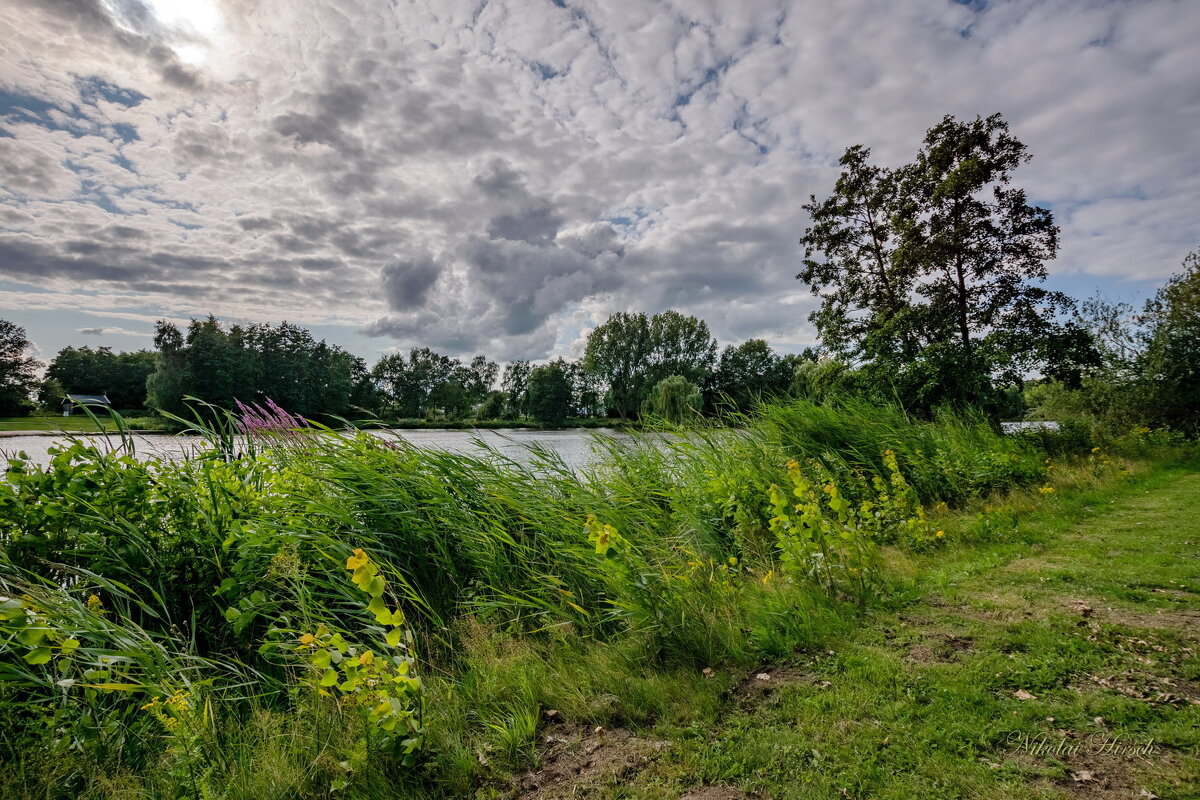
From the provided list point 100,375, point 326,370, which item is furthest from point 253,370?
point 100,375

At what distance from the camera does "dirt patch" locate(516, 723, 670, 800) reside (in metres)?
2.39

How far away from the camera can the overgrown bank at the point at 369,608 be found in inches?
98.7

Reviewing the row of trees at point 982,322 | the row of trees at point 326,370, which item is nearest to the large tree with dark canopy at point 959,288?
the row of trees at point 982,322

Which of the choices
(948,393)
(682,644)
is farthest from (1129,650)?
(948,393)

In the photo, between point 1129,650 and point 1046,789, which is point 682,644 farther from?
point 1129,650

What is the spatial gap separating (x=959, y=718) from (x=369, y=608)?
2.95m

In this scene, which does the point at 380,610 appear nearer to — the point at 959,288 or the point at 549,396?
the point at 959,288

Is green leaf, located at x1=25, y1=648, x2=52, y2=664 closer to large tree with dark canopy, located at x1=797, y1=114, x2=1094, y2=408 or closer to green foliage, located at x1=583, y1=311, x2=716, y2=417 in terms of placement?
large tree with dark canopy, located at x1=797, y1=114, x2=1094, y2=408

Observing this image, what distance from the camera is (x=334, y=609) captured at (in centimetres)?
395

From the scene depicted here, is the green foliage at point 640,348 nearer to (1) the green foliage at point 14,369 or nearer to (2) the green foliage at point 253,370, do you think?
(2) the green foliage at point 253,370

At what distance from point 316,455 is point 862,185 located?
20.4 metres

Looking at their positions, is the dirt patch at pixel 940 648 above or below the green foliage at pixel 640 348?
below

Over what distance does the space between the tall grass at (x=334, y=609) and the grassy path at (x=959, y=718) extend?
1.27 ft

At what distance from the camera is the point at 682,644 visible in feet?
11.5
